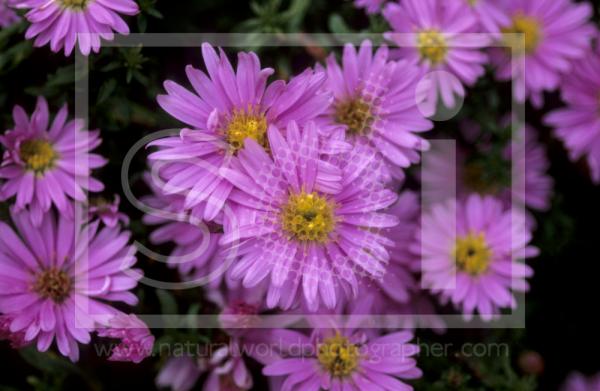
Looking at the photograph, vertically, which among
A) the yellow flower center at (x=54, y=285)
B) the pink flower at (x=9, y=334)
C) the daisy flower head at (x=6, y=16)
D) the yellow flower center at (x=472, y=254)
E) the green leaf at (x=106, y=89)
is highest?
the daisy flower head at (x=6, y=16)

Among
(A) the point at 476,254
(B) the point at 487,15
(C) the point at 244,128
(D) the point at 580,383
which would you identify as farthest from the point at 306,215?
(D) the point at 580,383

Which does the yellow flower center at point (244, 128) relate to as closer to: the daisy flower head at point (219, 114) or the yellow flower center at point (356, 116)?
the daisy flower head at point (219, 114)

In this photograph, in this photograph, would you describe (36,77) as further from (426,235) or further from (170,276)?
(426,235)

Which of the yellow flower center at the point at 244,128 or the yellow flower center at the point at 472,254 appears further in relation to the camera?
the yellow flower center at the point at 472,254

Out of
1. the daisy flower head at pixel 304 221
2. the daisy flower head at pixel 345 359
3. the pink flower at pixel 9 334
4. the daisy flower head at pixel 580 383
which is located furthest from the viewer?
the daisy flower head at pixel 580 383

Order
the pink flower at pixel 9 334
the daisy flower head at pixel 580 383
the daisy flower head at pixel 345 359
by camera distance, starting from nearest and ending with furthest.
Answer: the pink flower at pixel 9 334, the daisy flower head at pixel 345 359, the daisy flower head at pixel 580 383

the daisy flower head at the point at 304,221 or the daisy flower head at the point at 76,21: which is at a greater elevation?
the daisy flower head at the point at 76,21

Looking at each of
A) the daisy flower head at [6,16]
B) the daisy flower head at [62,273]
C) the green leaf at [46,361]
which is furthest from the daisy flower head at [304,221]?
the daisy flower head at [6,16]
